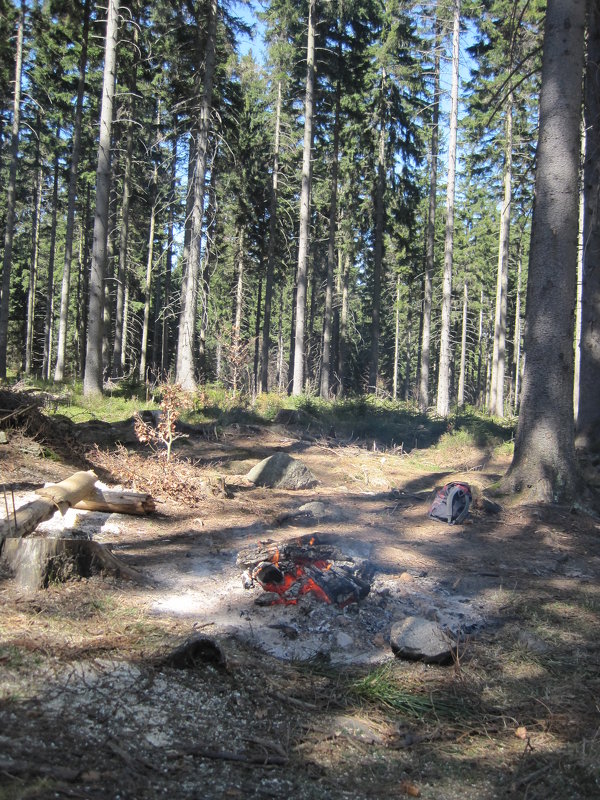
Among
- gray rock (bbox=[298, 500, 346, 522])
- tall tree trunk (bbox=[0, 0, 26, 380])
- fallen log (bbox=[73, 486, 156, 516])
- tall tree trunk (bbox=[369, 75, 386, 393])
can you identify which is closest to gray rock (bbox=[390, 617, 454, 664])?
gray rock (bbox=[298, 500, 346, 522])

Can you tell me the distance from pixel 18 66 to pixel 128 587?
2298cm

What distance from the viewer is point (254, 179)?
95.4 feet

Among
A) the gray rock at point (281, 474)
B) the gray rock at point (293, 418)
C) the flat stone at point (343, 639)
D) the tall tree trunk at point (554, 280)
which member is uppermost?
the tall tree trunk at point (554, 280)

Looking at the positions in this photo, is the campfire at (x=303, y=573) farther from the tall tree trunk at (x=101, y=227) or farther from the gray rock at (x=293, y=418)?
the tall tree trunk at (x=101, y=227)

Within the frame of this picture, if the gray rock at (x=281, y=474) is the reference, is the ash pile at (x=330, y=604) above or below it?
below

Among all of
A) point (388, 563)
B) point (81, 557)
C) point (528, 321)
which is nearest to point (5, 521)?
point (81, 557)

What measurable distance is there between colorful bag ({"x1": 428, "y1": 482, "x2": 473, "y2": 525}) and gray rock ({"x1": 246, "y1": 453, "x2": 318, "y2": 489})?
2387 mm

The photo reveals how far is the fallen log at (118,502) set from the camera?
21.7ft

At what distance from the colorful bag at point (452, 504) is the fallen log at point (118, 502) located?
355 centimetres

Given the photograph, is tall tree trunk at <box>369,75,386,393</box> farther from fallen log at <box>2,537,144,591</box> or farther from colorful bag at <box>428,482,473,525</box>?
fallen log at <box>2,537,144,591</box>

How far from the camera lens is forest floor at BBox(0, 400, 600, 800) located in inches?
99.9

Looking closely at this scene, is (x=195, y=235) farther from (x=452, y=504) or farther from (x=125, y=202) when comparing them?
(x=452, y=504)

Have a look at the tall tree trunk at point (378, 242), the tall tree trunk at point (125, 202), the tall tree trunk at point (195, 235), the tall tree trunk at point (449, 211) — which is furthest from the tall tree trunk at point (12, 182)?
the tall tree trunk at point (449, 211)

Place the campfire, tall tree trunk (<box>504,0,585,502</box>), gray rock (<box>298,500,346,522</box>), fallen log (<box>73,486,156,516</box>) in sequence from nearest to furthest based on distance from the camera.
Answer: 1. the campfire
2. fallen log (<box>73,486,156,516</box>)
3. gray rock (<box>298,500,346,522</box>)
4. tall tree trunk (<box>504,0,585,502</box>)
